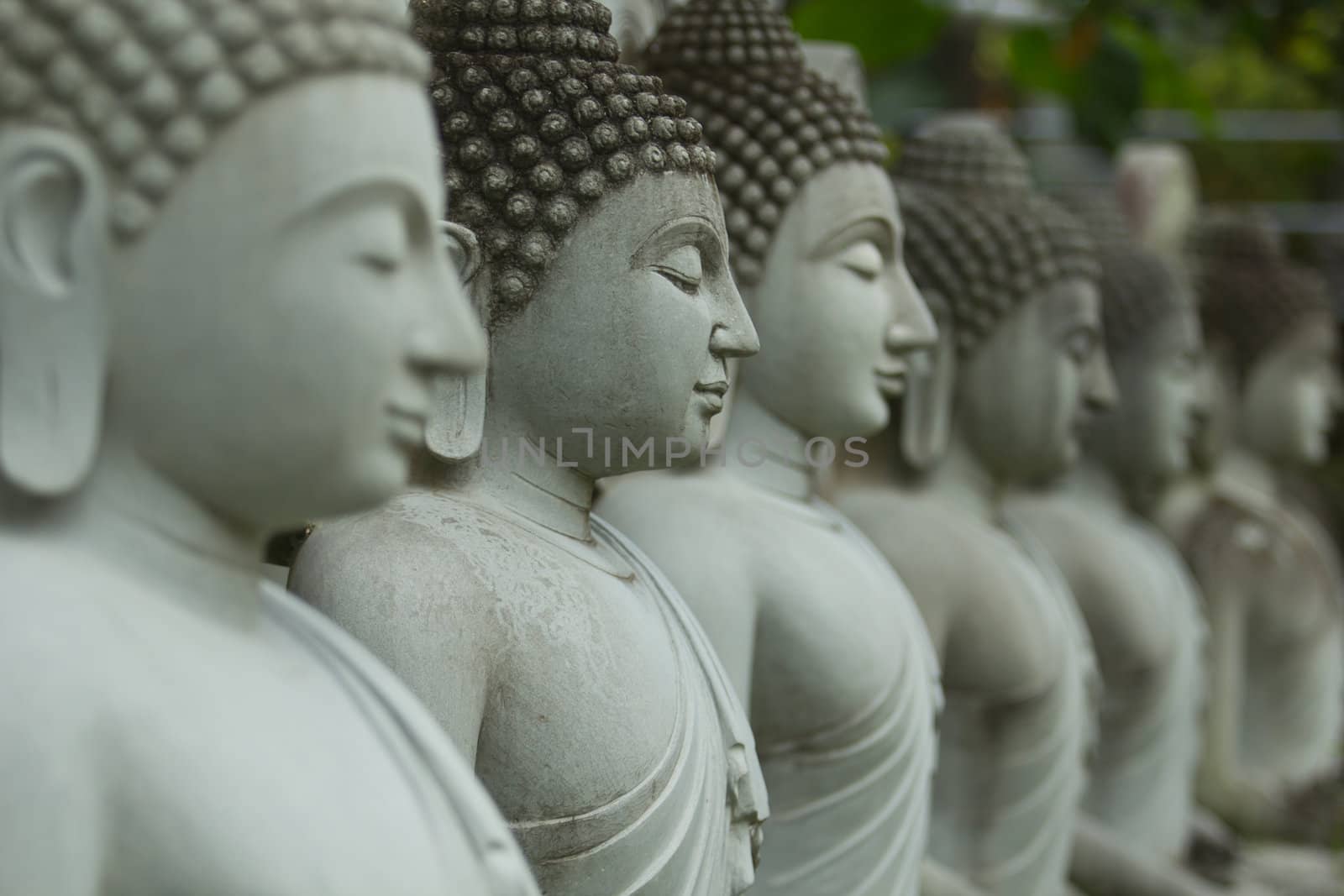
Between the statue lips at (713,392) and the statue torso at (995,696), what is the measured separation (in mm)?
→ 1539

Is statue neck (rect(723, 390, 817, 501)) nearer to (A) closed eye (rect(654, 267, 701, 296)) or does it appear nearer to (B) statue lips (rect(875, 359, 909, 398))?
(B) statue lips (rect(875, 359, 909, 398))

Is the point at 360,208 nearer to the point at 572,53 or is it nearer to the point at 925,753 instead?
the point at 572,53

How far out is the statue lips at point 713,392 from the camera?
2.95 metres

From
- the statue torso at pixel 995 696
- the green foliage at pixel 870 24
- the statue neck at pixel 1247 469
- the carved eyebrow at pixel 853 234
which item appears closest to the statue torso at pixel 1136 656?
the statue torso at pixel 995 696

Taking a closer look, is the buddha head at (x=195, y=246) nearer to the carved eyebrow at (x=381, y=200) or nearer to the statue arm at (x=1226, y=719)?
the carved eyebrow at (x=381, y=200)

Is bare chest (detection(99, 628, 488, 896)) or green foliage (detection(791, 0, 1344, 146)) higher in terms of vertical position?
green foliage (detection(791, 0, 1344, 146))

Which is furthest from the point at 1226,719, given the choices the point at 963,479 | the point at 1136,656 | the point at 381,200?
the point at 381,200

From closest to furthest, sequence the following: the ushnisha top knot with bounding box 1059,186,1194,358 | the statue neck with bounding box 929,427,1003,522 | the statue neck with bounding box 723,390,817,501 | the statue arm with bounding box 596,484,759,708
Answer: the statue arm with bounding box 596,484,759,708 < the statue neck with bounding box 723,390,817,501 < the statue neck with bounding box 929,427,1003,522 < the ushnisha top knot with bounding box 1059,186,1194,358

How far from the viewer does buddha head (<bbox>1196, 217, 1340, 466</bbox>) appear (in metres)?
7.26

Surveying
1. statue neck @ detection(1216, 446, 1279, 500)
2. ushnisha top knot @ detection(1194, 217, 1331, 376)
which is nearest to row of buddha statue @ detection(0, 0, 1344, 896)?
ushnisha top knot @ detection(1194, 217, 1331, 376)

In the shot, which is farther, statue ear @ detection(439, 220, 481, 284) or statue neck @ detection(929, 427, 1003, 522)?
statue neck @ detection(929, 427, 1003, 522)

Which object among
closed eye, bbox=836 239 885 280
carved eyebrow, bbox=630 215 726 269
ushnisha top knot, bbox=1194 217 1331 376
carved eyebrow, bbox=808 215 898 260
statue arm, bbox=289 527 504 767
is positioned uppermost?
carved eyebrow, bbox=630 215 726 269

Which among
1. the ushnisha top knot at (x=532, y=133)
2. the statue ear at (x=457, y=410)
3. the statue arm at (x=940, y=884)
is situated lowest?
the statue arm at (x=940, y=884)

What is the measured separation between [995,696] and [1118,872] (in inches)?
42.1
